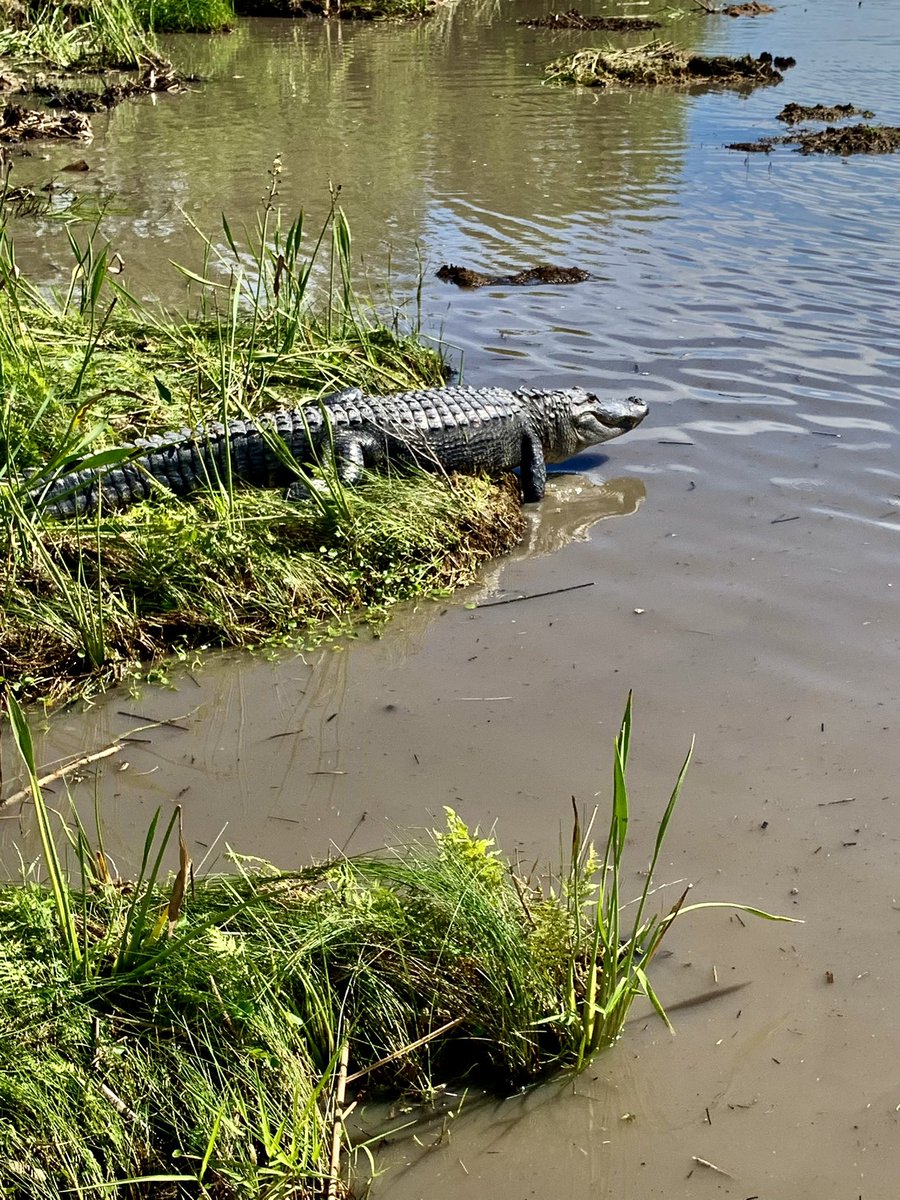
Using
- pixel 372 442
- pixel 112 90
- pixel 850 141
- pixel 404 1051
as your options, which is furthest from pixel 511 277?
pixel 112 90

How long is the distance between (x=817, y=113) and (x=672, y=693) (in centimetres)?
1331

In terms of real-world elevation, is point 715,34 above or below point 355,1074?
above

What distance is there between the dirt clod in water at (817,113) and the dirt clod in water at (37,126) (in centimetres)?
881

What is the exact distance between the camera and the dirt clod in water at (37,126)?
43.5 ft

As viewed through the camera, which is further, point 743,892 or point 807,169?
point 807,169

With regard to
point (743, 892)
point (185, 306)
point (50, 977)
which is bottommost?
point (743, 892)

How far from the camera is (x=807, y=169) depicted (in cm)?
1247

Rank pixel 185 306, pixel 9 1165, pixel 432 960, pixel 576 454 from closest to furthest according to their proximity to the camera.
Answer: pixel 9 1165 < pixel 432 960 < pixel 576 454 < pixel 185 306

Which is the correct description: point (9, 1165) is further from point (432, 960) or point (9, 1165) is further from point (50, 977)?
point (432, 960)

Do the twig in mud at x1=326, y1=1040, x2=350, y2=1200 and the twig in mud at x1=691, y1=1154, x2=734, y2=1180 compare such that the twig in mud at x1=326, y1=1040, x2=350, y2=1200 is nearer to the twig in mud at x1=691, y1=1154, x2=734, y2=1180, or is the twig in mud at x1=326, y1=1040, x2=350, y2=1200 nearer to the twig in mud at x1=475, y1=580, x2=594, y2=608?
the twig in mud at x1=691, y1=1154, x2=734, y2=1180

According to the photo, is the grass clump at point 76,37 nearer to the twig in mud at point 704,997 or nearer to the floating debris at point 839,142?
the floating debris at point 839,142

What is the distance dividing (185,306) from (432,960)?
648 cm

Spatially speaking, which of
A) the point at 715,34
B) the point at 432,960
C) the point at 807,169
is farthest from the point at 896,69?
the point at 432,960

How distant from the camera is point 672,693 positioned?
4.32m
